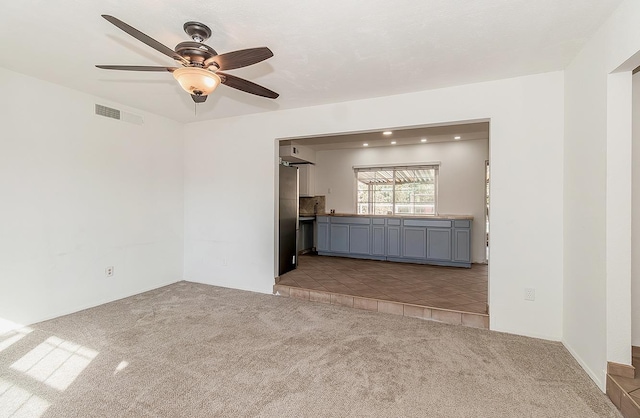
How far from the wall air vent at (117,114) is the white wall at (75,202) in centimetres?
8

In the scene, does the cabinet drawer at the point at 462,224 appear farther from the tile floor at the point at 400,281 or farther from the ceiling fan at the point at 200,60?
the ceiling fan at the point at 200,60

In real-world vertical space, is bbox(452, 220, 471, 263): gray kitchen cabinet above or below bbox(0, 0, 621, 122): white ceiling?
below

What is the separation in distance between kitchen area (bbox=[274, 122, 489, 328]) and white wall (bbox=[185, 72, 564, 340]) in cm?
62

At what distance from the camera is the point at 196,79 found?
1.88 m

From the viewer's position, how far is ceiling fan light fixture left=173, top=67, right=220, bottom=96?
1.85 meters

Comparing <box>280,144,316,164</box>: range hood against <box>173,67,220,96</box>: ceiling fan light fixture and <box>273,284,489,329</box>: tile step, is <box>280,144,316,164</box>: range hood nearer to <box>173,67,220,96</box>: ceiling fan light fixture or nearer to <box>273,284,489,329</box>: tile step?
<box>273,284,489,329</box>: tile step

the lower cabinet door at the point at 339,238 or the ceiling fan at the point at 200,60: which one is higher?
the ceiling fan at the point at 200,60

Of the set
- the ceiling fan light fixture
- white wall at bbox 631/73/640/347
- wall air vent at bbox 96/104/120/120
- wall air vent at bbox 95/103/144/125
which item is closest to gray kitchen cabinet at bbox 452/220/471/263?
white wall at bbox 631/73/640/347

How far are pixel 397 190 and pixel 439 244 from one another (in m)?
1.57

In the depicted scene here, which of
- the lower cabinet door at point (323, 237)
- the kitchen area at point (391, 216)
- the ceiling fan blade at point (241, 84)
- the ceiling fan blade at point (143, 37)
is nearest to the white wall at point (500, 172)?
the kitchen area at point (391, 216)

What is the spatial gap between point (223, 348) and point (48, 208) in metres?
2.49

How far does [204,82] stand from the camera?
1.91m

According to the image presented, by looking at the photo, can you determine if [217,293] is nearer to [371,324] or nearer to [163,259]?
[163,259]

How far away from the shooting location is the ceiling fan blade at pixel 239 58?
1735mm
